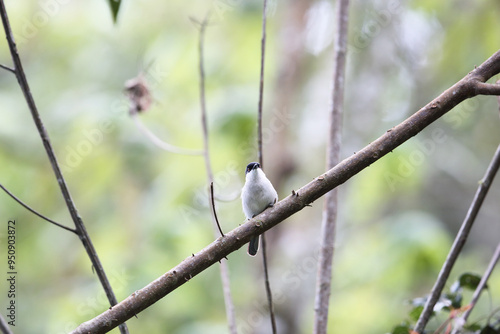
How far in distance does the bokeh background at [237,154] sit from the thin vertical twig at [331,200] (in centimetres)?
291

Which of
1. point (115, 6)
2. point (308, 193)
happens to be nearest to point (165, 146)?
point (115, 6)

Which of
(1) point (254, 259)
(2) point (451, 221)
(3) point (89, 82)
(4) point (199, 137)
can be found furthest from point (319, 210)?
(3) point (89, 82)

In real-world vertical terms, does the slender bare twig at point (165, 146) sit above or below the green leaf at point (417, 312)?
above

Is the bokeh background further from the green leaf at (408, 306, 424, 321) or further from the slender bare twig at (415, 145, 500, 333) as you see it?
the slender bare twig at (415, 145, 500, 333)

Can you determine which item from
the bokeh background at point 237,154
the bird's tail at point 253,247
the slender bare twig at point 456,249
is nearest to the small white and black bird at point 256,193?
the bird's tail at point 253,247

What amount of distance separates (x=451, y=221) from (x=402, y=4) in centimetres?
419

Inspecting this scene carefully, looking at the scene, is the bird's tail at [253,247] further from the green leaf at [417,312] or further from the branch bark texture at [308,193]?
the branch bark texture at [308,193]

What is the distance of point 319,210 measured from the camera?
23.2 ft

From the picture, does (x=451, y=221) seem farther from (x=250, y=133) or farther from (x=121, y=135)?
(x=121, y=135)

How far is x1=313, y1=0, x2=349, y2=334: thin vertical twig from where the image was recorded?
2805 mm

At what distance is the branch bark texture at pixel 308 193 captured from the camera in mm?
1962

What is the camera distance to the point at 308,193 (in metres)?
2.02

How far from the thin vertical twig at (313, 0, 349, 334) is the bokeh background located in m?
2.91

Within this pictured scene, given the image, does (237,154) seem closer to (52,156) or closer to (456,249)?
(456,249)
